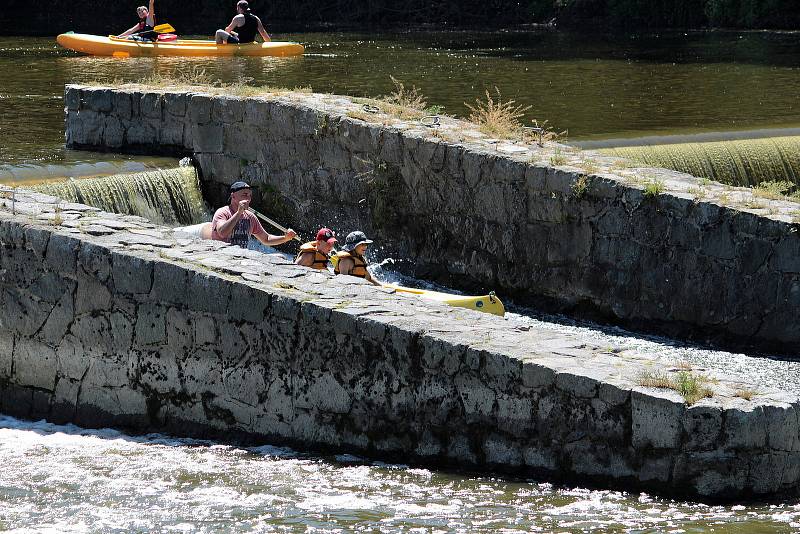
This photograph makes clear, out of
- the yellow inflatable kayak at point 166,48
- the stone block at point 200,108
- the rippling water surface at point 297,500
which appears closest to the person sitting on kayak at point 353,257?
the rippling water surface at point 297,500

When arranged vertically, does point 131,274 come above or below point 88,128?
below

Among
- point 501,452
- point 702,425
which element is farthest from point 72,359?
point 702,425

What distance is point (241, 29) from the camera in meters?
24.5

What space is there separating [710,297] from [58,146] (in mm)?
7473

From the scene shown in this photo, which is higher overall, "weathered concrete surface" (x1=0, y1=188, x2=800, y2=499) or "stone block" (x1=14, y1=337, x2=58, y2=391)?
"weathered concrete surface" (x1=0, y1=188, x2=800, y2=499)

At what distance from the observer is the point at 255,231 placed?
34.4ft

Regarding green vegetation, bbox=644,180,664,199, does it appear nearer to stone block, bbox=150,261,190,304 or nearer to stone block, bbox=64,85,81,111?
stone block, bbox=150,261,190,304

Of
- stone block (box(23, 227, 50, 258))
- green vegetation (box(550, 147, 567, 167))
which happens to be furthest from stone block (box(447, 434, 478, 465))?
green vegetation (box(550, 147, 567, 167))

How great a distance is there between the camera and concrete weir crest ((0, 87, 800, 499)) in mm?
6609

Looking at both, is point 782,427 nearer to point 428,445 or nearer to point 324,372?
point 428,445

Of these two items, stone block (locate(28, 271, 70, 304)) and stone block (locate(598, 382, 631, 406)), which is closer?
stone block (locate(598, 382, 631, 406))

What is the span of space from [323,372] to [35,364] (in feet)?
7.52

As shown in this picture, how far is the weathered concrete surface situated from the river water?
0.16 meters

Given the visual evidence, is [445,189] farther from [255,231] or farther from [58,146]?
[58,146]
